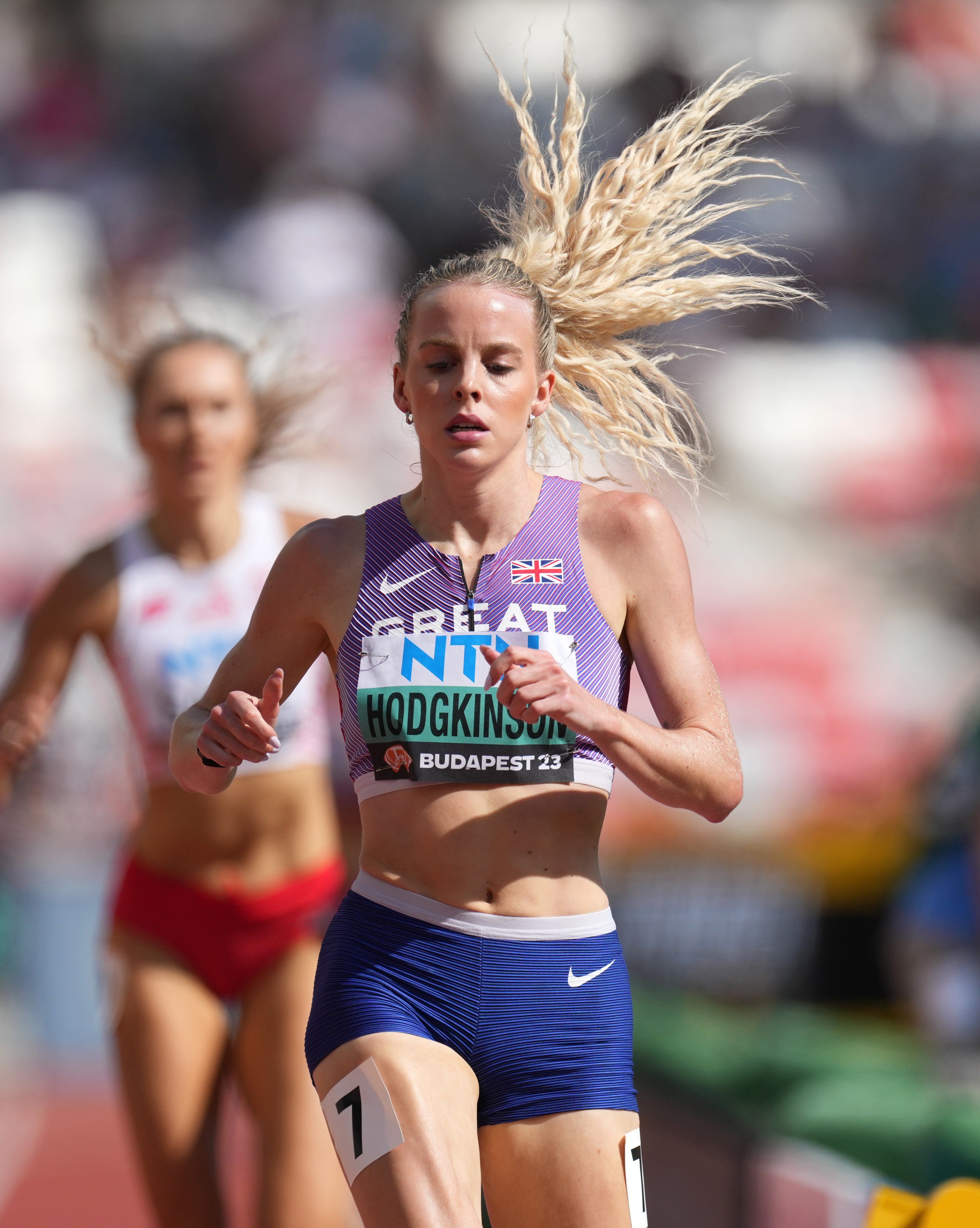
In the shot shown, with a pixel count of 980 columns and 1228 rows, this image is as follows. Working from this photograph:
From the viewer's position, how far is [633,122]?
11.7m

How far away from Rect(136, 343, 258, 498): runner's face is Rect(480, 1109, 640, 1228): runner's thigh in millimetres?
2317

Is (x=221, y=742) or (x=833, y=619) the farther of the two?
(x=833, y=619)

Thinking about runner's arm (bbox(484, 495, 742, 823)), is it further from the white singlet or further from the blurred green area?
the blurred green area

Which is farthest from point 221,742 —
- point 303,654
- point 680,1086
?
point 680,1086

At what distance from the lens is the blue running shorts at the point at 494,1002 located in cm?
247

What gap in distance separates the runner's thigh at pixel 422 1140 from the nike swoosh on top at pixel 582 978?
22cm

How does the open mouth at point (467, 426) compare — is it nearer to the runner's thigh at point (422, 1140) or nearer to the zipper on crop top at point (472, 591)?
the zipper on crop top at point (472, 591)

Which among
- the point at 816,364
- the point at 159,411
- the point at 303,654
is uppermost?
the point at 816,364

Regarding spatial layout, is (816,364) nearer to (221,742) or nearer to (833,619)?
(833,619)

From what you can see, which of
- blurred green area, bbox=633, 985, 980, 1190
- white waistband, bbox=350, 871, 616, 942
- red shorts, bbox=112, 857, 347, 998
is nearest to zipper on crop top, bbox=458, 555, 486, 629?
white waistband, bbox=350, 871, 616, 942

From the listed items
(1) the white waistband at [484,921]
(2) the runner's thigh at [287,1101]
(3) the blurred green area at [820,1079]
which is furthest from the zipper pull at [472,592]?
(3) the blurred green area at [820,1079]

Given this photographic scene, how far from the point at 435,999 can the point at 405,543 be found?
0.79 metres

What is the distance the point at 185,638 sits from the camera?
4066mm

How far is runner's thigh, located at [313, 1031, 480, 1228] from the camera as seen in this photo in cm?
228
